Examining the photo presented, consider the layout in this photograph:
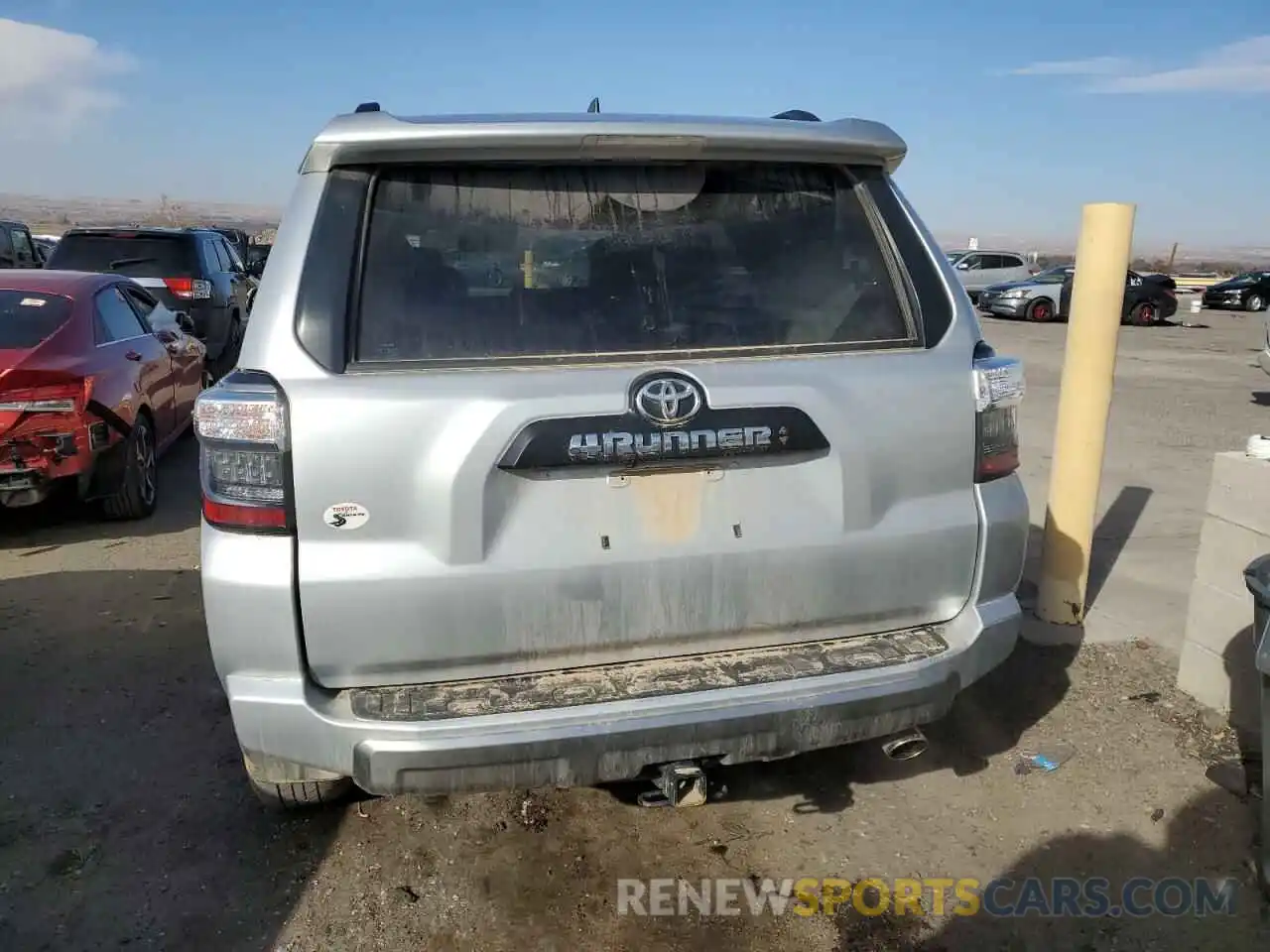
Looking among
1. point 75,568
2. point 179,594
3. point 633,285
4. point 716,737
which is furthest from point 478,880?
point 75,568

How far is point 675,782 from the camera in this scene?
8.33 ft

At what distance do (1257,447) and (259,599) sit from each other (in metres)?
3.48

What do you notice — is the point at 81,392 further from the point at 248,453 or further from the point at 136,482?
the point at 248,453

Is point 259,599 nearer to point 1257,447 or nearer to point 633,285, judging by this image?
point 633,285

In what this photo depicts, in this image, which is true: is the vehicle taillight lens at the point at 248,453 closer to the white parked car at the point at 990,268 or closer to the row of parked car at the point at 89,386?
the row of parked car at the point at 89,386

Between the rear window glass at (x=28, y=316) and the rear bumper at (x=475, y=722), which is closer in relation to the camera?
the rear bumper at (x=475, y=722)

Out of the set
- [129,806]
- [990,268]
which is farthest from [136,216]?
[129,806]

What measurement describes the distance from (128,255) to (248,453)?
10526 mm

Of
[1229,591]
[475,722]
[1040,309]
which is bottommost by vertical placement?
[1040,309]

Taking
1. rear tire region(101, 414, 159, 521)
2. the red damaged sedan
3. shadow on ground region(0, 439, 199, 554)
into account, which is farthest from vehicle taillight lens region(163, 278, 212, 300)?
rear tire region(101, 414, 159, 521)

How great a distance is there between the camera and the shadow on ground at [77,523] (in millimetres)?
6266

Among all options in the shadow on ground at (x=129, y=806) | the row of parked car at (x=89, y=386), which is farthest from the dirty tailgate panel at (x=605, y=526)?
the row of parked car at (x=89, y=386)

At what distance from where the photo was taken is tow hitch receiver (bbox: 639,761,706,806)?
2.52 m

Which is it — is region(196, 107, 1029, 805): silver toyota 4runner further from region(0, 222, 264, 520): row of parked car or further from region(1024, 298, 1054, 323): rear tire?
region(1024, 298, 1054, 323): rear tire
